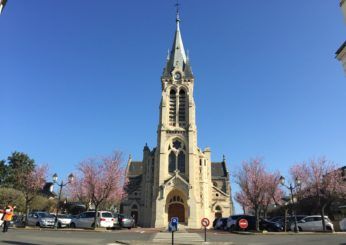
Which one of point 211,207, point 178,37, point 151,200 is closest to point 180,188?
point 151,200

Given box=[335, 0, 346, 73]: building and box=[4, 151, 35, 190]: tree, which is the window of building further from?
box=[335, 0, 346, 73]: building

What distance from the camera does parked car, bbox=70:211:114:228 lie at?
28656mm

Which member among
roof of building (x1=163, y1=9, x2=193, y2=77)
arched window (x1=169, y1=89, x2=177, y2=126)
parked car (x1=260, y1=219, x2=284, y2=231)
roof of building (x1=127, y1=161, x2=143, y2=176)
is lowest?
parked car (x1=260, y1=219, x2=284, y2=231)

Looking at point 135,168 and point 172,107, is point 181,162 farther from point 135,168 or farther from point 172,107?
point 135,168

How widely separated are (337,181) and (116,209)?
5413 centimetres

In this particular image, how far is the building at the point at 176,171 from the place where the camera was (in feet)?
159

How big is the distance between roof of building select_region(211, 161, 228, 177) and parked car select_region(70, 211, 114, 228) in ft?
138

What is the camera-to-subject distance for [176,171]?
4966 cm

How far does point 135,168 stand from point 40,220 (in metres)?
39.5

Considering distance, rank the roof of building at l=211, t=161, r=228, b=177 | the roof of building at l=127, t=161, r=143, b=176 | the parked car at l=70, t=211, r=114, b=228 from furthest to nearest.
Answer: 1. the roof of building at l=211, t=161, r=228, b=177
2. the roof of building at l=127, t=161, r=143, b=176
3. the parked car at l=70, t=211, r=114, b=228

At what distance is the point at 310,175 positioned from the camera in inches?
1588

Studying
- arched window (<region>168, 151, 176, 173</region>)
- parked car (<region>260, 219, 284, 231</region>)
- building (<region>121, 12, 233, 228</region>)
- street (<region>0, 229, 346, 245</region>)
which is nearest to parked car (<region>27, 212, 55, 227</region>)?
street (<region>0, 229, 346, 245</region>)

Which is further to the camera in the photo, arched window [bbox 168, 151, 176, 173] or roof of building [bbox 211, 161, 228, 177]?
roof of building [bbox 211, 161, 228, 177]

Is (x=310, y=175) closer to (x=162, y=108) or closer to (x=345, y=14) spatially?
(x=162, y=108)
